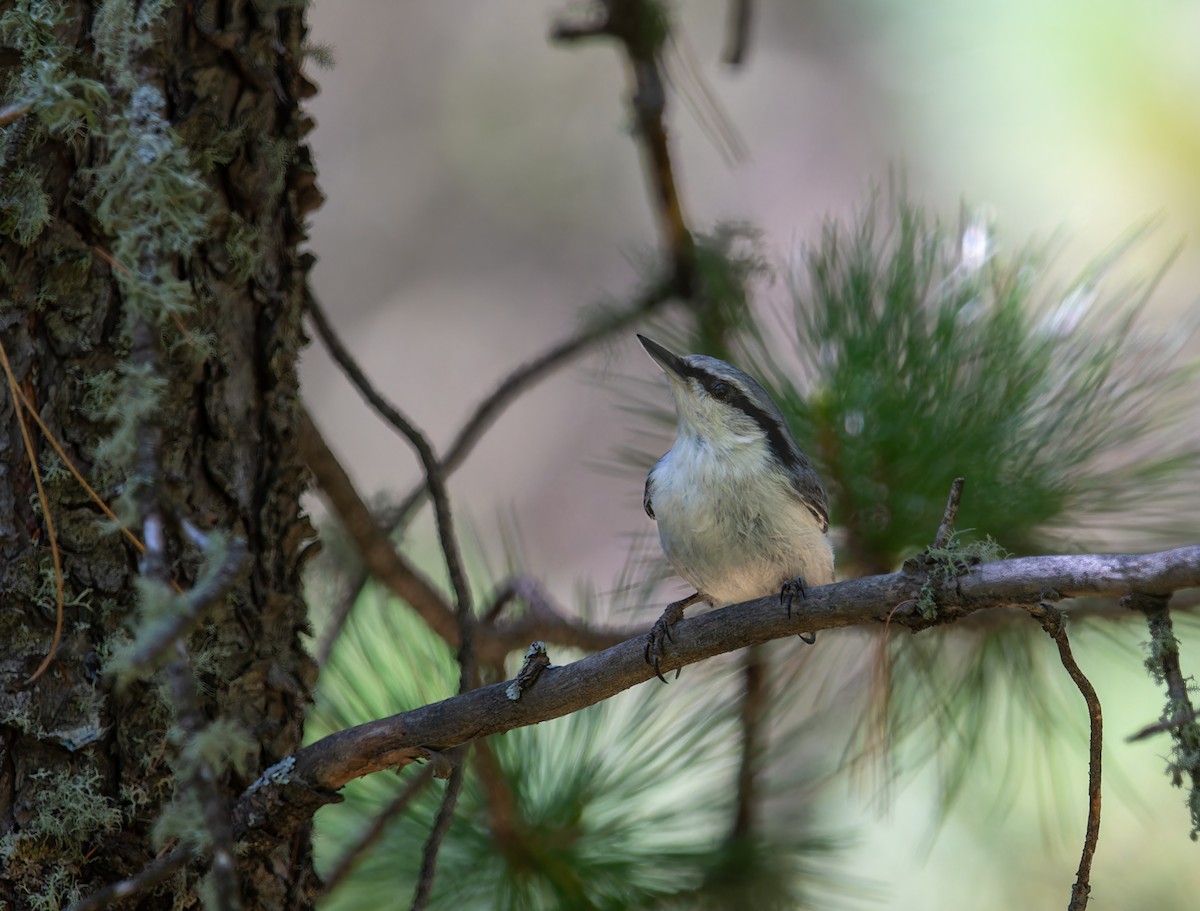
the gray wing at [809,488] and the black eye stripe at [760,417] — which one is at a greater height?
the black eye stripe at [760,417]

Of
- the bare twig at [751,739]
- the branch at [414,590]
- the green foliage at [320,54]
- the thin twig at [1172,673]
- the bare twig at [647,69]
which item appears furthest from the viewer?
the bare twig at [647,69]

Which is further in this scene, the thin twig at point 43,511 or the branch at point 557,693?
the thin twig at point 43,511

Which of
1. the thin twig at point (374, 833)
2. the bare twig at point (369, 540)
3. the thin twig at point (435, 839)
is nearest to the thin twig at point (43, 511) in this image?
the bare twig at point (369, 540)

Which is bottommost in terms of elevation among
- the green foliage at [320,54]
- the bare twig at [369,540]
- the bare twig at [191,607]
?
the bare twig at [191,607]

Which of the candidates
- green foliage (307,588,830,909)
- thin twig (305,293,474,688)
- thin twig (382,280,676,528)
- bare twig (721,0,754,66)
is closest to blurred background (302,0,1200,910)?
thin twig (382,280,676,528)

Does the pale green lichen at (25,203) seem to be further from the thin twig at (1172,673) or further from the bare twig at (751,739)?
the bare twig at (751,739)

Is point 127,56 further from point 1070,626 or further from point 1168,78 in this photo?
point 1168,78

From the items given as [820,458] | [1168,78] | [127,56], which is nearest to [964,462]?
[820,458]
